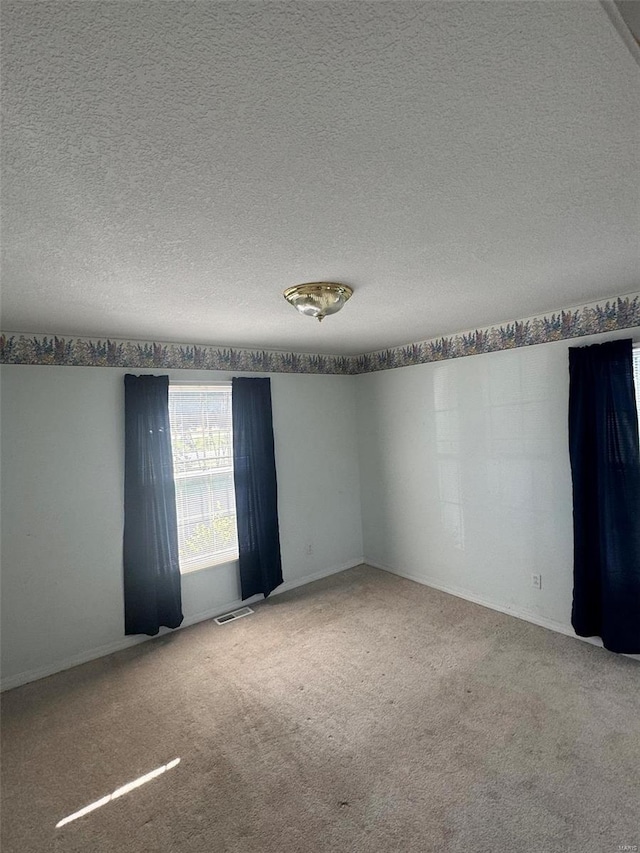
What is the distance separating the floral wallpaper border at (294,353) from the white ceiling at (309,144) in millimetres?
821

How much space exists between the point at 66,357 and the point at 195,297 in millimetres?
1421

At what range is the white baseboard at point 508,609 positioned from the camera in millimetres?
2985

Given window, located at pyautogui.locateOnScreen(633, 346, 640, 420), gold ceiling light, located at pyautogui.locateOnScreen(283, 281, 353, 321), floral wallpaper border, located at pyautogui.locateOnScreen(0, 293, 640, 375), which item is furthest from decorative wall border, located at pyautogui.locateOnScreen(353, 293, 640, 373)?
gold ceiling light, located at pyautogui.locateOnScreen(283, 281, 353, 321)

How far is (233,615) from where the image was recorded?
3635 millimetres

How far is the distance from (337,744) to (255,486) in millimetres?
2175

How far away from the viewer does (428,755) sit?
2014mm

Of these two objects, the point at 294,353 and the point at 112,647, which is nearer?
the point at 112,647

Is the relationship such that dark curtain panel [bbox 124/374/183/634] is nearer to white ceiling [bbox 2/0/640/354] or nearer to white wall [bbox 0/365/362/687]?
white wall [bbox 0/365/362/687]

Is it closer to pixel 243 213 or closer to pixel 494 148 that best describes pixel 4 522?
pixel 243 213

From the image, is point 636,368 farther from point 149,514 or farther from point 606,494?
point 149,514

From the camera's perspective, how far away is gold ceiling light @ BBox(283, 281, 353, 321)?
2049 mm

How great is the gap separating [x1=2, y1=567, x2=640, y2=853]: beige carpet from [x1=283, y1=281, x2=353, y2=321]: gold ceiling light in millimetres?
2281

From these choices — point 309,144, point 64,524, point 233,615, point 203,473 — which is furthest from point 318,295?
point 233,615

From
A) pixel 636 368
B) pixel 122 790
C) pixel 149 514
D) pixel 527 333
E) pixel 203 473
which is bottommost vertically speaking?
pixel 122 790
